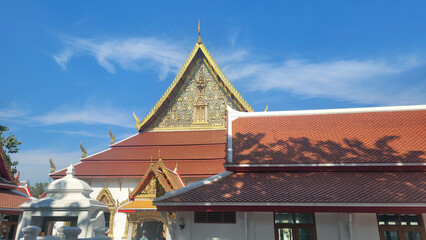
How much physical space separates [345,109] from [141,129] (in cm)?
1116

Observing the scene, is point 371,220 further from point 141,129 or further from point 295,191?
point 141,129

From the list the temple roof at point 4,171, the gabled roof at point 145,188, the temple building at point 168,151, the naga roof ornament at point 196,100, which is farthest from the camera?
the naga roof ornament at point 196,100

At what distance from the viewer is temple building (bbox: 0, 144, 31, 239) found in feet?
24.8

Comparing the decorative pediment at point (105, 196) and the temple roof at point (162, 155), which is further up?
the temple roof at point (162, 155)

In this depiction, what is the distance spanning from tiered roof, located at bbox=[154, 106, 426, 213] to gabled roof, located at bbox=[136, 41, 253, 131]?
6.06m

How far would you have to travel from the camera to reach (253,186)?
20.9ft

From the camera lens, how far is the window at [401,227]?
19.3 feet

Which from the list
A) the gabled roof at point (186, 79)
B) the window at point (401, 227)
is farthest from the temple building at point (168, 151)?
the window at point (401, 227)

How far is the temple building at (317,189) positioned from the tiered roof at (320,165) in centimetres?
2

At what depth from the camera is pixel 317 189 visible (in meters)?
5.98

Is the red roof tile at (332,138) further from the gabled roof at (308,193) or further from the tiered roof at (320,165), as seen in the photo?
the gabled roof at (308,193)

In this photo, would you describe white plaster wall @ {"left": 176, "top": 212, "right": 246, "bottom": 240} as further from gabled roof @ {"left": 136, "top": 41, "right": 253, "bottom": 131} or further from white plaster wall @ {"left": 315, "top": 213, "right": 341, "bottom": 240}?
gabled roof @ {"left": 136, "top": 41, "right": 253, "bottom": 131}

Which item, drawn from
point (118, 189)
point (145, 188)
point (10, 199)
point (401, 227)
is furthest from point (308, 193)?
point (118, 189)

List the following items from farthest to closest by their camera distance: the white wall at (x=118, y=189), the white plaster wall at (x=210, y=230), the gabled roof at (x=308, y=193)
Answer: the white wall at (x=118, y=189), the white plaster wall at (x=210, y=230), the gabled roof at (x=308, y=193)
